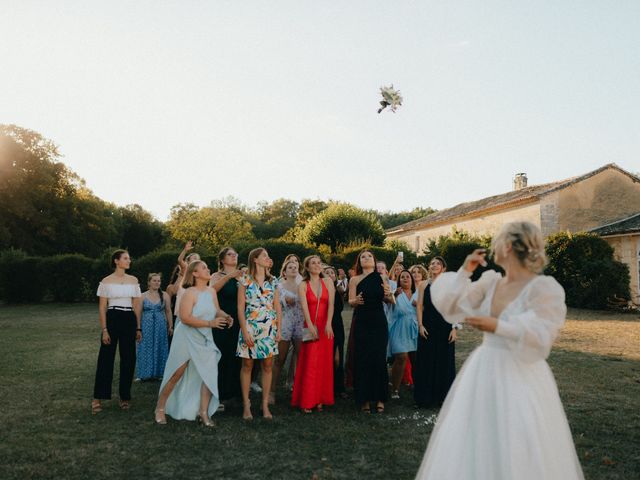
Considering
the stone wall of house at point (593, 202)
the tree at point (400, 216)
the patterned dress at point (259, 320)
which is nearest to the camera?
the patterned dress at point (259, 320)

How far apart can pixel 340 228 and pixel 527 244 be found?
3058 centimetres

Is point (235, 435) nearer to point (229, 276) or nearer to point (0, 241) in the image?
point (229, 276)

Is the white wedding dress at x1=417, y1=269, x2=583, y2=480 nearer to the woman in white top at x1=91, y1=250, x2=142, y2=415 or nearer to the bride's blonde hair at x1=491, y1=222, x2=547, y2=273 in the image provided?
the bride's blonde hair at x1=491, y1=222, x2=547, y2=273

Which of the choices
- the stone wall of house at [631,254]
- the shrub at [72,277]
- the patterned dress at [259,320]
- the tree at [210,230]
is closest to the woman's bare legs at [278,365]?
the patterned dress at [259,320]

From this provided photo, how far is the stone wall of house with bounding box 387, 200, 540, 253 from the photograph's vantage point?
30.0m

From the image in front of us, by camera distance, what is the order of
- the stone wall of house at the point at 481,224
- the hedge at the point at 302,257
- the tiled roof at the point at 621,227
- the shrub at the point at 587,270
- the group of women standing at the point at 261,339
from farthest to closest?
1. the stone wall of house at the point at 481,224
2. the tiled roof at the point at 621,227
3. the hedge at the point at 302,257
4. the shrub at the point at 587,270
5. the group of women standing at the point at 261,339

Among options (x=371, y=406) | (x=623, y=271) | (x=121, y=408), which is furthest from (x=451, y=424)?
(x=623, y=271)

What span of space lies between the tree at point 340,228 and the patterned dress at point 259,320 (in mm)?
26342

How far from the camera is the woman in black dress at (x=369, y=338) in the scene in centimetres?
727

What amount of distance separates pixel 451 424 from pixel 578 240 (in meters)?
23.7

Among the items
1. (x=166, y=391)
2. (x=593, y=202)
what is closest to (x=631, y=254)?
(x=593, y=202)

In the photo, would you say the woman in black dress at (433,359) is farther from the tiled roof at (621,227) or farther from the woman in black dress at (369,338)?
the tiled roof at (621,227)

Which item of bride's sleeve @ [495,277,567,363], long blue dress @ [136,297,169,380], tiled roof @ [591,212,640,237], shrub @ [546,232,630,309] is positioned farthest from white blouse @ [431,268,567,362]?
tiled roof @ [591,212,640,237]

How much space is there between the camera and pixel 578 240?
956 inches
